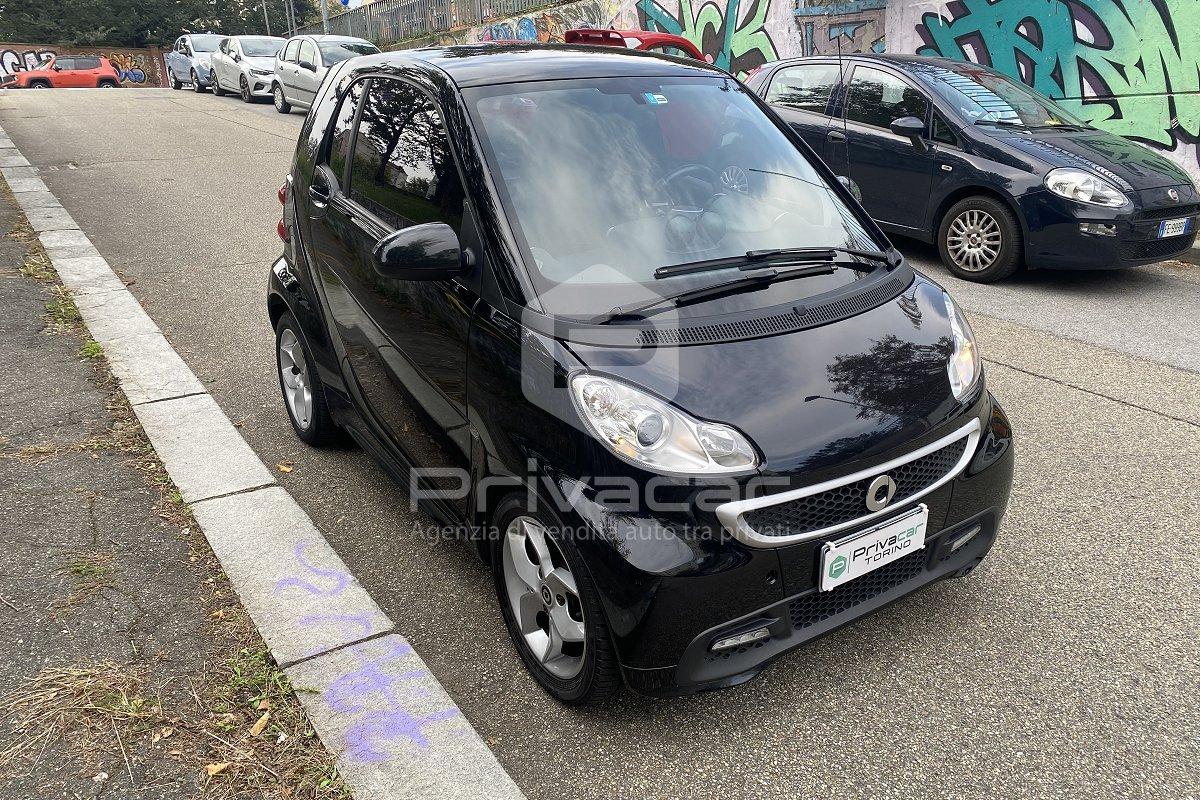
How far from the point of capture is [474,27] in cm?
2753

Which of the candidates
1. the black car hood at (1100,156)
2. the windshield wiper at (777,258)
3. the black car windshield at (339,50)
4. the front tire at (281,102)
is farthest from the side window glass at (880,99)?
the front tire at (281,102)

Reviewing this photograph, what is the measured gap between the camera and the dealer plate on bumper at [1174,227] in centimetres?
662

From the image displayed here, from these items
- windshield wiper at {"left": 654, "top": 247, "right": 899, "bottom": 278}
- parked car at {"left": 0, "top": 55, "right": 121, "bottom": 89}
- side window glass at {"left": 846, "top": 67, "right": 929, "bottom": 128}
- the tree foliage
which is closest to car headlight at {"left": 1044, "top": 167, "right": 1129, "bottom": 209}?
side window glass at {"left": 846, "top": 67, "right": 929, "bottom": 128}

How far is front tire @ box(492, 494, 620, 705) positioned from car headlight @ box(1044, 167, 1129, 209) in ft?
18.5

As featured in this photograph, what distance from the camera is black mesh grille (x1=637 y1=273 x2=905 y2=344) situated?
249 cm

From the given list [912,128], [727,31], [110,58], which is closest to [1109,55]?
[912,128]

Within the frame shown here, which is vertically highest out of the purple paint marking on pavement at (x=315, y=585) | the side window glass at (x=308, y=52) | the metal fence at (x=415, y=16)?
the metal fence at (x=415, y=16)

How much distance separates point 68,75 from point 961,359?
4612 centimetres

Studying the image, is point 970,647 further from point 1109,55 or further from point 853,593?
point 1109,55

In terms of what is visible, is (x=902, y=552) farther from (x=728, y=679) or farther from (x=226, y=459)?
(x=226, y=459)

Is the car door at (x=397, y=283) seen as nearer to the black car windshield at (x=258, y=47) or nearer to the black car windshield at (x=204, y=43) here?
the black car windshield at (x=258, y=47)

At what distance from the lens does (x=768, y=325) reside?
102 inches

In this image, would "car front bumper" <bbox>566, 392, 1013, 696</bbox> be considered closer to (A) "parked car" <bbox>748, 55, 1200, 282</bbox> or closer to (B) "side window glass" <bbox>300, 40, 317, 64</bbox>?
(A) "parked car" <bbox>748, 55, 1200, 282</bbox>

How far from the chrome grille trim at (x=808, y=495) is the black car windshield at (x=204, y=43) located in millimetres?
27721
